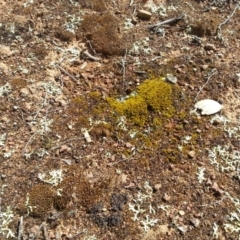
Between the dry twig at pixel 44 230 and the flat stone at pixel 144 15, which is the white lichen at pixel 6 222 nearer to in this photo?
the dry twig at pixel 44 230

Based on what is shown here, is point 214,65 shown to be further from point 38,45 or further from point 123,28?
point 38,45

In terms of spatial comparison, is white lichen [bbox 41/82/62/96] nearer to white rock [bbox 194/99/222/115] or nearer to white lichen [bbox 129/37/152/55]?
white lichen [bbox 129/37/152/55]

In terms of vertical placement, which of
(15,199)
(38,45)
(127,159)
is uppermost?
(38,45)

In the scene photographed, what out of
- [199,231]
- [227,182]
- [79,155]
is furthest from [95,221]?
[227,182]

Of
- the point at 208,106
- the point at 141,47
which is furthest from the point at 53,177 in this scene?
the point at 141,47

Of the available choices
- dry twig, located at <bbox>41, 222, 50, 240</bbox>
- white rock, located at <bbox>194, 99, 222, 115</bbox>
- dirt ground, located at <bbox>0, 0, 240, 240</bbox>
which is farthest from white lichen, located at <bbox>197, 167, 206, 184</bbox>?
dry twig, located at <bbox>41, 222, 50, 240</bbox>

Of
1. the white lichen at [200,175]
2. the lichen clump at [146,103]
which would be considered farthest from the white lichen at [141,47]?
the white lichen at [200,175]

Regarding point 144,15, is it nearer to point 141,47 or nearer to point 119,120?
point 141,47
